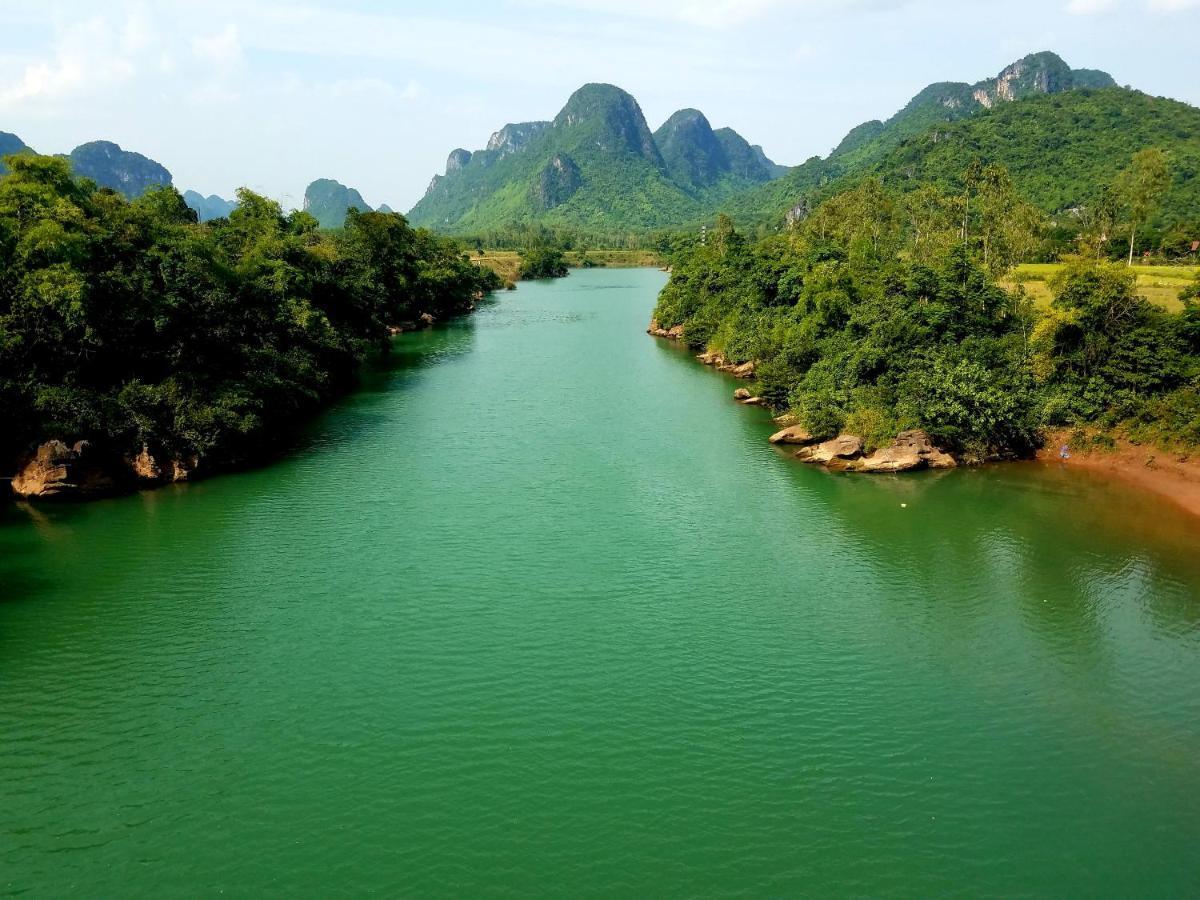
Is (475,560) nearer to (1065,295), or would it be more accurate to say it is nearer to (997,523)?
(997,523)

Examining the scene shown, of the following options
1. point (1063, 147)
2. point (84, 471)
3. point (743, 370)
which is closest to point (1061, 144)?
point (1063, 147)

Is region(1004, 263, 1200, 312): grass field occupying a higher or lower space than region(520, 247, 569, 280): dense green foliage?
lower

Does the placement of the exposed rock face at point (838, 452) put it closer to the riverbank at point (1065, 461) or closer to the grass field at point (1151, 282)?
the riverbank at point (1065, 461)

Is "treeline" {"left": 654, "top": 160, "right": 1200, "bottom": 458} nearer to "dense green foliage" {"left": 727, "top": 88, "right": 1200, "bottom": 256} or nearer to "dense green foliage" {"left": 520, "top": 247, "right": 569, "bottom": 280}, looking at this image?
"dense green foliage" {"left": 727, "top": 88, "right": 1200, "bottom": 256}

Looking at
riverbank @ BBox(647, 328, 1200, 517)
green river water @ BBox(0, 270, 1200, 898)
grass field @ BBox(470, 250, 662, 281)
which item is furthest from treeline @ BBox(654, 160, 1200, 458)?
grass field @ BBox(470, 250, 662, 281)

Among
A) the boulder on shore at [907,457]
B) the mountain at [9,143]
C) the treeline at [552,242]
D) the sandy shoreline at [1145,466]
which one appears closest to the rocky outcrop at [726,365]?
the boulder on shore at [907,457]

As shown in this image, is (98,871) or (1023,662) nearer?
(98,871)

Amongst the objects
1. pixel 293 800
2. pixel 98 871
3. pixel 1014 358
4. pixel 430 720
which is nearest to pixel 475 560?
pixel 430 720
